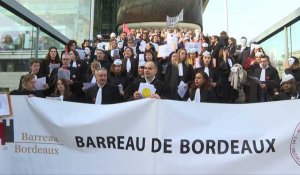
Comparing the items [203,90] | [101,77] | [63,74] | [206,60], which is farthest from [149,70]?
[206,60]

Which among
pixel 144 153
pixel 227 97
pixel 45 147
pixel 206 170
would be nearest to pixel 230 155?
pixel 206 170

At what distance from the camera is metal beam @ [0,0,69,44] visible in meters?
10.4

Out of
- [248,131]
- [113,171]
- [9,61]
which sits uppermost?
[9,61]

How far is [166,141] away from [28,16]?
7454 mm

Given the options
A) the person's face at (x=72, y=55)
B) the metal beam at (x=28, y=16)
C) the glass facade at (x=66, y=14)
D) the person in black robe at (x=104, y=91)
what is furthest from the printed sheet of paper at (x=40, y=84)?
the glass facade at (x=66, y=14)

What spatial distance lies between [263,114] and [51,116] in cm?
240

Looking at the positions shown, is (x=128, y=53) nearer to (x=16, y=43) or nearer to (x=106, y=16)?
(x=16, y=43)

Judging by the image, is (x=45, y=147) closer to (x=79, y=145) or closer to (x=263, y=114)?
(x=79, y=145)

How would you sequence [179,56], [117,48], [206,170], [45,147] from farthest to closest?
[117,48]
[179,56]
[45,147]
[206,170]

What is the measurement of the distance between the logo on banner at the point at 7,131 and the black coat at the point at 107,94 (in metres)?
1.97

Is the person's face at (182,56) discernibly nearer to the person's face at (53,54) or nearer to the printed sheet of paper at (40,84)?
the person's face at (53,54)

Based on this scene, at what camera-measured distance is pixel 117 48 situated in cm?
1335

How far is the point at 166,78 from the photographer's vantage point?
33.0ft

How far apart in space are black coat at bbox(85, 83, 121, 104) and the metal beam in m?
3.71
